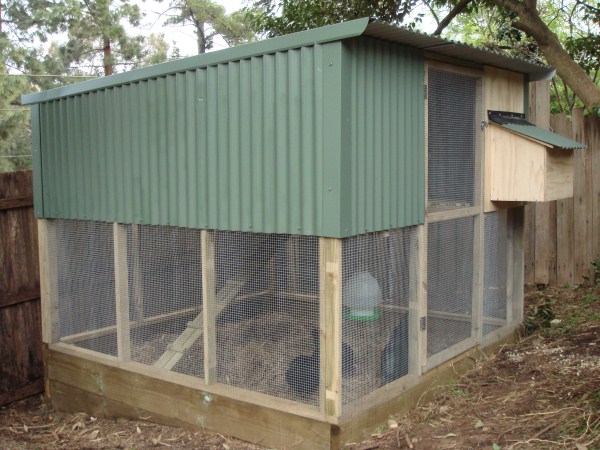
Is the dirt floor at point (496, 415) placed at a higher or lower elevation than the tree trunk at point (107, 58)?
lower

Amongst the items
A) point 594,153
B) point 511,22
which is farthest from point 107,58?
point 594,153

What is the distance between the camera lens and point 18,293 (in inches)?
224

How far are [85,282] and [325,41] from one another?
291cm

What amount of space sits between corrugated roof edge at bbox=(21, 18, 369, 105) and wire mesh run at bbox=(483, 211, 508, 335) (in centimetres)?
216

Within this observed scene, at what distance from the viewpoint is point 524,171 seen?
464 cm

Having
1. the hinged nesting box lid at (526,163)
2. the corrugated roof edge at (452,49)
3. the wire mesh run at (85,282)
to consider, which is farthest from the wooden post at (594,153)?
the wire mesh run at (85,282)

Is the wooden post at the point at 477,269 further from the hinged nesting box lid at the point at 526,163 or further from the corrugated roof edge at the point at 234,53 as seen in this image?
the corrugated roof edge at the point at 234,53

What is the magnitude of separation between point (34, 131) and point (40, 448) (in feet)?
8.53

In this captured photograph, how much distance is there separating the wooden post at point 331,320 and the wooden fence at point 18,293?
327cm

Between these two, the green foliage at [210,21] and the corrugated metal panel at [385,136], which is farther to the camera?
the green foliage at [210,21]

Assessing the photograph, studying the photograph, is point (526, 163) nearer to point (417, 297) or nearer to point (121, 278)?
point (417, 297)

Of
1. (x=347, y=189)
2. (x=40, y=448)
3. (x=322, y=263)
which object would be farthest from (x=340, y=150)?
(x=40, y=448)

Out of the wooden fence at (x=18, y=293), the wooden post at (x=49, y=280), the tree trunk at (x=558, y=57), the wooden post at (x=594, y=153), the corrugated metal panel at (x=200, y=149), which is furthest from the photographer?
the wooden post at (x=594, y=153)

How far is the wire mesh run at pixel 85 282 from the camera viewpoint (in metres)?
5.03
